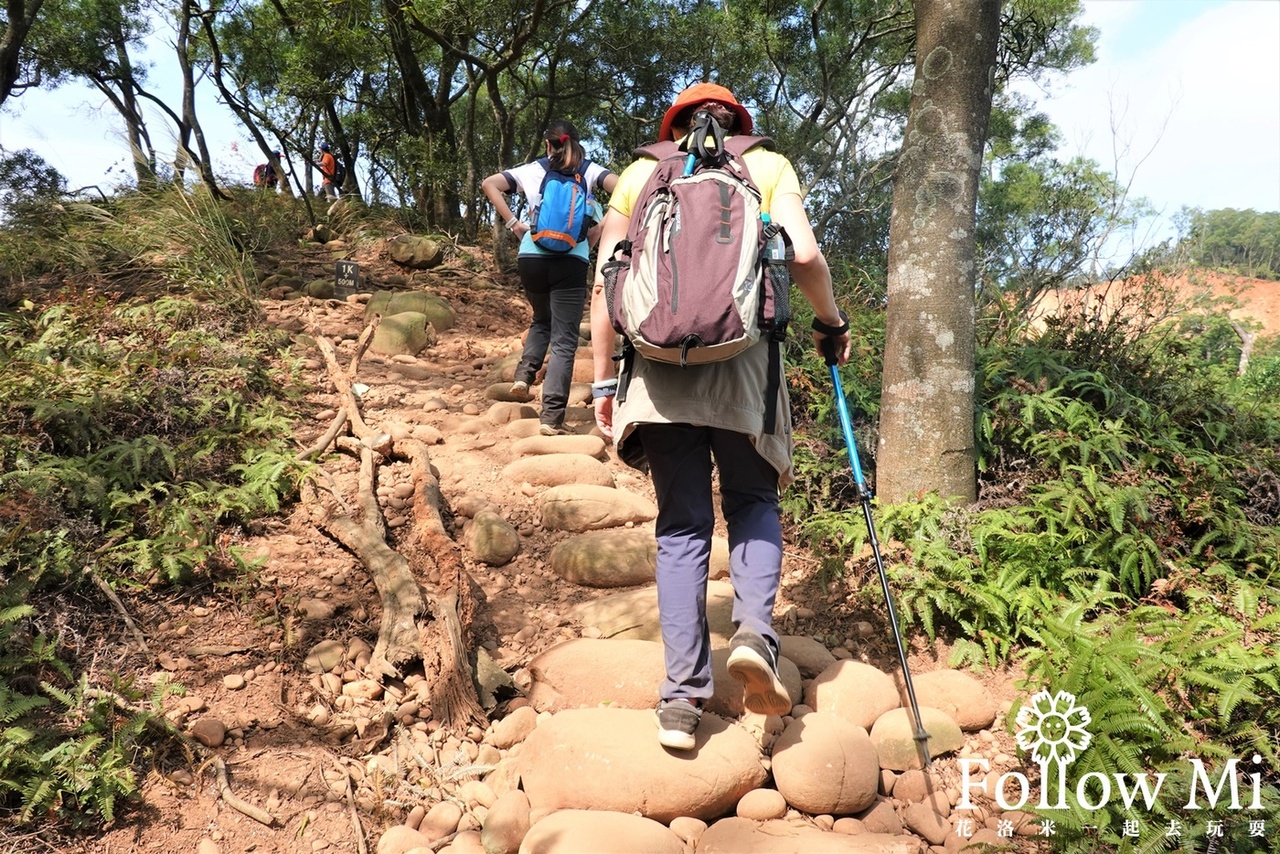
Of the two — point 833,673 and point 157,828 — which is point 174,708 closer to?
point 157,828

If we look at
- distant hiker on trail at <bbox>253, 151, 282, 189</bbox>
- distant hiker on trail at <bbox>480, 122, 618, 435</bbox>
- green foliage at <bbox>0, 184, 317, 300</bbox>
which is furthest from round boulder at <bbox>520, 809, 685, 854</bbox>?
distant hiker on trail at <bbox>253, 151, 282, 189</bbox>

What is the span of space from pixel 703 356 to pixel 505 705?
5.21 feet

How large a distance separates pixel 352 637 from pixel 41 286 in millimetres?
5312

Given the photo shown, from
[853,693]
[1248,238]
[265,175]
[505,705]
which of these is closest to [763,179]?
[853,693]

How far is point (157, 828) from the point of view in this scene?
2143 millimetres

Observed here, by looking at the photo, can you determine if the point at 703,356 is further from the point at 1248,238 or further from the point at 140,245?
the point at 1248,238

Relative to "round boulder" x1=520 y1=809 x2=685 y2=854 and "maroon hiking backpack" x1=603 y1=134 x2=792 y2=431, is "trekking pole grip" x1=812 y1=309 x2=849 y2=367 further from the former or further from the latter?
"round boulder" x1=520 y1=809 x2=685 y2=854

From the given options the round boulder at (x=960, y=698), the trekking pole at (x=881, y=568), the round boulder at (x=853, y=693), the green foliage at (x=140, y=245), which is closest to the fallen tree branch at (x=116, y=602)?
the round boulder at (x=853, y=693)

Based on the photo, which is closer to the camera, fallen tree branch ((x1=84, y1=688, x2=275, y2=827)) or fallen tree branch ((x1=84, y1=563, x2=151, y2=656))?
fallen tree branch ((x1=84, y1=688, x2=275, y2=827))

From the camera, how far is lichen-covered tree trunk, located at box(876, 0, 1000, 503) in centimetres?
384

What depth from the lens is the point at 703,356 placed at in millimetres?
2164

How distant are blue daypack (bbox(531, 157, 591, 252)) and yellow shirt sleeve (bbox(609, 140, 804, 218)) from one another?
2335 millimetres

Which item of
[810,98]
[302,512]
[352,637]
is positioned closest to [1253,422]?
[352,637]

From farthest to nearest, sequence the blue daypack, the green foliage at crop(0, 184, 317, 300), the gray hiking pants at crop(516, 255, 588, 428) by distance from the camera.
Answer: the green foliage at crop(0, 184, 317, 300) < the gray hiking pants at crop(516, 255, 588, 428) < the blue daypack
